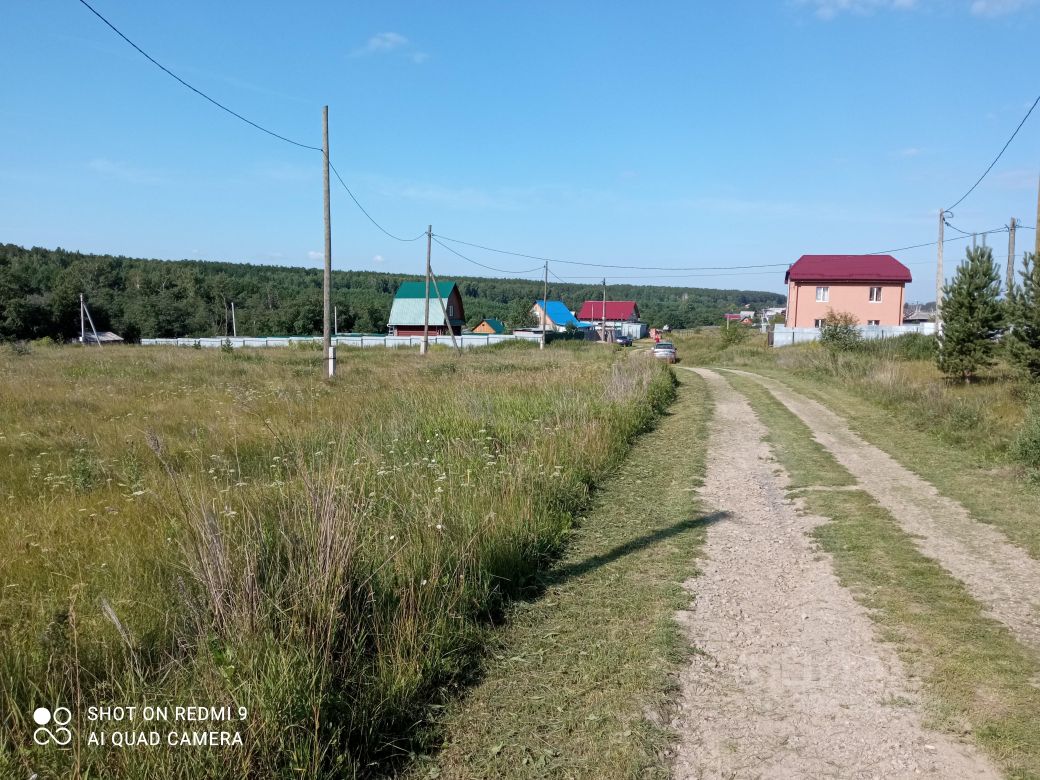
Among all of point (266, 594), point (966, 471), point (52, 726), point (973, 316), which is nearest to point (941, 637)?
point (266, 594)

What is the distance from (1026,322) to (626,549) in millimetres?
15152

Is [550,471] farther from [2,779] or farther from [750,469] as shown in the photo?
[2,779]

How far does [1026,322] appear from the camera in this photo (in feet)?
52.7

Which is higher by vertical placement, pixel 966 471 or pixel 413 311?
pixel 413 311

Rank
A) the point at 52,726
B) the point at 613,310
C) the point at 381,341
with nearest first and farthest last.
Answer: the point at 52,726 → the point at 381,341 → the point at 613,310

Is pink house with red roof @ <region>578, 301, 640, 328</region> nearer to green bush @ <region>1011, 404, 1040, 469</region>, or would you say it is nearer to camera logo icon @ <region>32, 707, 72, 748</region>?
green bush @ <region>1011, 404, 1040, 469</region>

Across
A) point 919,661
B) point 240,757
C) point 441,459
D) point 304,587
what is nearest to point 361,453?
point 441,459

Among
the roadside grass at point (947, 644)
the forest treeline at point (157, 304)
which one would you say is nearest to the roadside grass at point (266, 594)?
the roadside grass at point (947, 644)

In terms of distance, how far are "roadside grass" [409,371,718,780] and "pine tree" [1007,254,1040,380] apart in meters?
13.6

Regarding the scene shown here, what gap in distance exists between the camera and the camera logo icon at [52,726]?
2682 mm

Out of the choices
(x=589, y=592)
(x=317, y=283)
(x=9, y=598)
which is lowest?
(x=589, y=592)

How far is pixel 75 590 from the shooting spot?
12.4 feet

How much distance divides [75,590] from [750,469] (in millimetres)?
8149

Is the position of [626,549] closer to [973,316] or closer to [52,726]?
[52,726]
